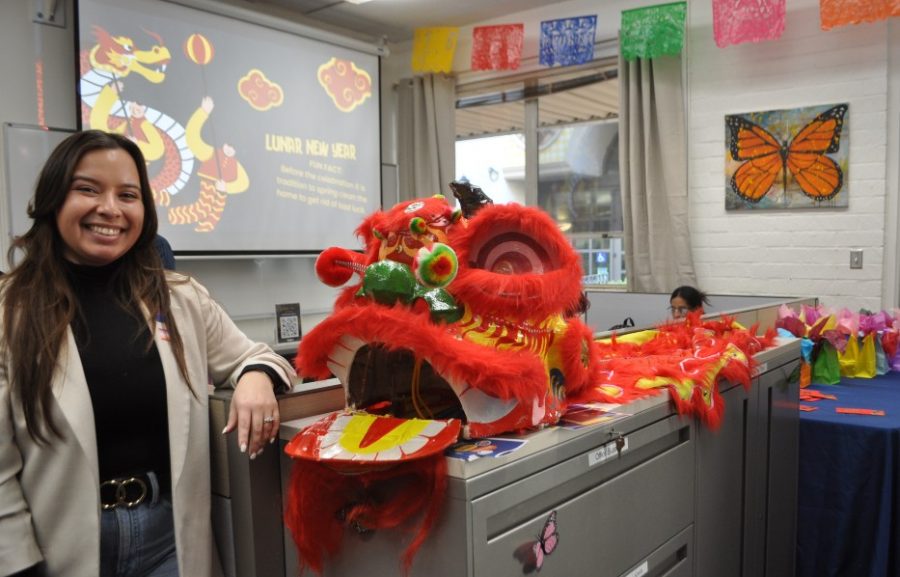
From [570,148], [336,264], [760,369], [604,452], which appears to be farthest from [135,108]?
[604,452]

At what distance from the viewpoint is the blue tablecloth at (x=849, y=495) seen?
2006mm

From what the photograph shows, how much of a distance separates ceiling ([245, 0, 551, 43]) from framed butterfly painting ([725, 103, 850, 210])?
1605mm

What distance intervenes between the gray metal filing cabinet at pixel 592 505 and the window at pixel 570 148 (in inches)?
122

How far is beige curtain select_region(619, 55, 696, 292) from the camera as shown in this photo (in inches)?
164

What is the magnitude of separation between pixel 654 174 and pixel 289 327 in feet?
7.95

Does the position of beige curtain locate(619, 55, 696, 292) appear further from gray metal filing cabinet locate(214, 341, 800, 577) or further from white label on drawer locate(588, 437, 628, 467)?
white label on drawer locate(588, 437, 628, 467)

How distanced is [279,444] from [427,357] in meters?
0.30

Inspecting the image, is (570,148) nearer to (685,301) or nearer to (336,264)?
(685,301)

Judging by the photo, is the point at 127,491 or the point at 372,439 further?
the point at 127,491

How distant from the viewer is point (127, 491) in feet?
3.28

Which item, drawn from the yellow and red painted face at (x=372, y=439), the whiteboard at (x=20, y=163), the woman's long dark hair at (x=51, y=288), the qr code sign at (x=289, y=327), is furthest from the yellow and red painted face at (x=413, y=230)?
the qr code sign at (x=289, y=327)

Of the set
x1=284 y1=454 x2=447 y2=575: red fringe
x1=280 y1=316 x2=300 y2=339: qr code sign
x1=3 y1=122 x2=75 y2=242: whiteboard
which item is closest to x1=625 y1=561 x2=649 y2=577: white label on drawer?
x1=284 y1=454 x2=447 y2=575: red fringe

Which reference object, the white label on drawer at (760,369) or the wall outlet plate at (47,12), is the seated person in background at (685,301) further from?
the wall outlet plate at (47,12)

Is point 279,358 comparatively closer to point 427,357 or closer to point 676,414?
point 427,357
